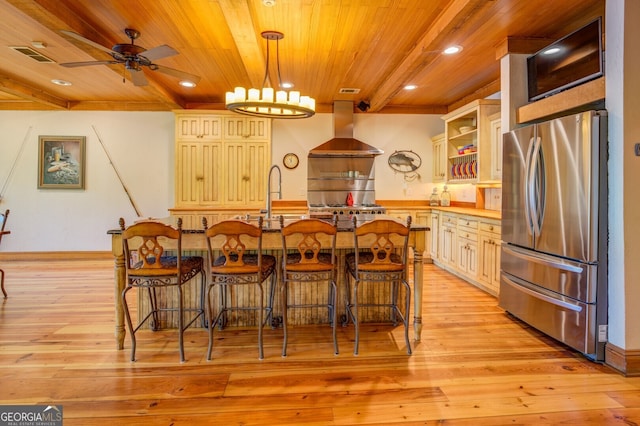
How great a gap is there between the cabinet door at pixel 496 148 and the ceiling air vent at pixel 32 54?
212 inches

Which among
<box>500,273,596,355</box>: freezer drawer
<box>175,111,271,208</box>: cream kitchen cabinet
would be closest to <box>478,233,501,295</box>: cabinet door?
<box>500,273,596,355</box>: freezer drawer

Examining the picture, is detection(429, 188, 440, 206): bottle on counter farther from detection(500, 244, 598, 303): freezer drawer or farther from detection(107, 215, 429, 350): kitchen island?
detection(107, 215, 429, 350): kitchen island

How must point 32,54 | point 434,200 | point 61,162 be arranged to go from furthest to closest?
point 434,200 < point 61,162 < point 32,54

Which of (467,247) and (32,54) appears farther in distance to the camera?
(467,247)

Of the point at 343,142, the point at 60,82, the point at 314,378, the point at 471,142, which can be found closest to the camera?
the point at 314,378

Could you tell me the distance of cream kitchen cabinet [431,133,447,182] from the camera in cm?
609

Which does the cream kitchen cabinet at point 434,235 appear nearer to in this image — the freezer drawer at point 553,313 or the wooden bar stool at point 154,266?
the freezer drawer at point 553,313

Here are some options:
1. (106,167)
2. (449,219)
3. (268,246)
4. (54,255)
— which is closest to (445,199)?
(449,219)

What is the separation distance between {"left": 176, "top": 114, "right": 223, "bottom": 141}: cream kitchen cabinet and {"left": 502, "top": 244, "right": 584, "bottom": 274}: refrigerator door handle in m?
4.49

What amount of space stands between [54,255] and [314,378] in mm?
5894

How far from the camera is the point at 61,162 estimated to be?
6.17 metres

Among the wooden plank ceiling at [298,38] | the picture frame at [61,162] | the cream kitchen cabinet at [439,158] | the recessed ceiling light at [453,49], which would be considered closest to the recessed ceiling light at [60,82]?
the wooden plank ceiling at [298,38]

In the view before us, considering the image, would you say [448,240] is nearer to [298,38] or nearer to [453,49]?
[453,49]

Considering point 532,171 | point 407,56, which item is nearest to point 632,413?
point 532,171
